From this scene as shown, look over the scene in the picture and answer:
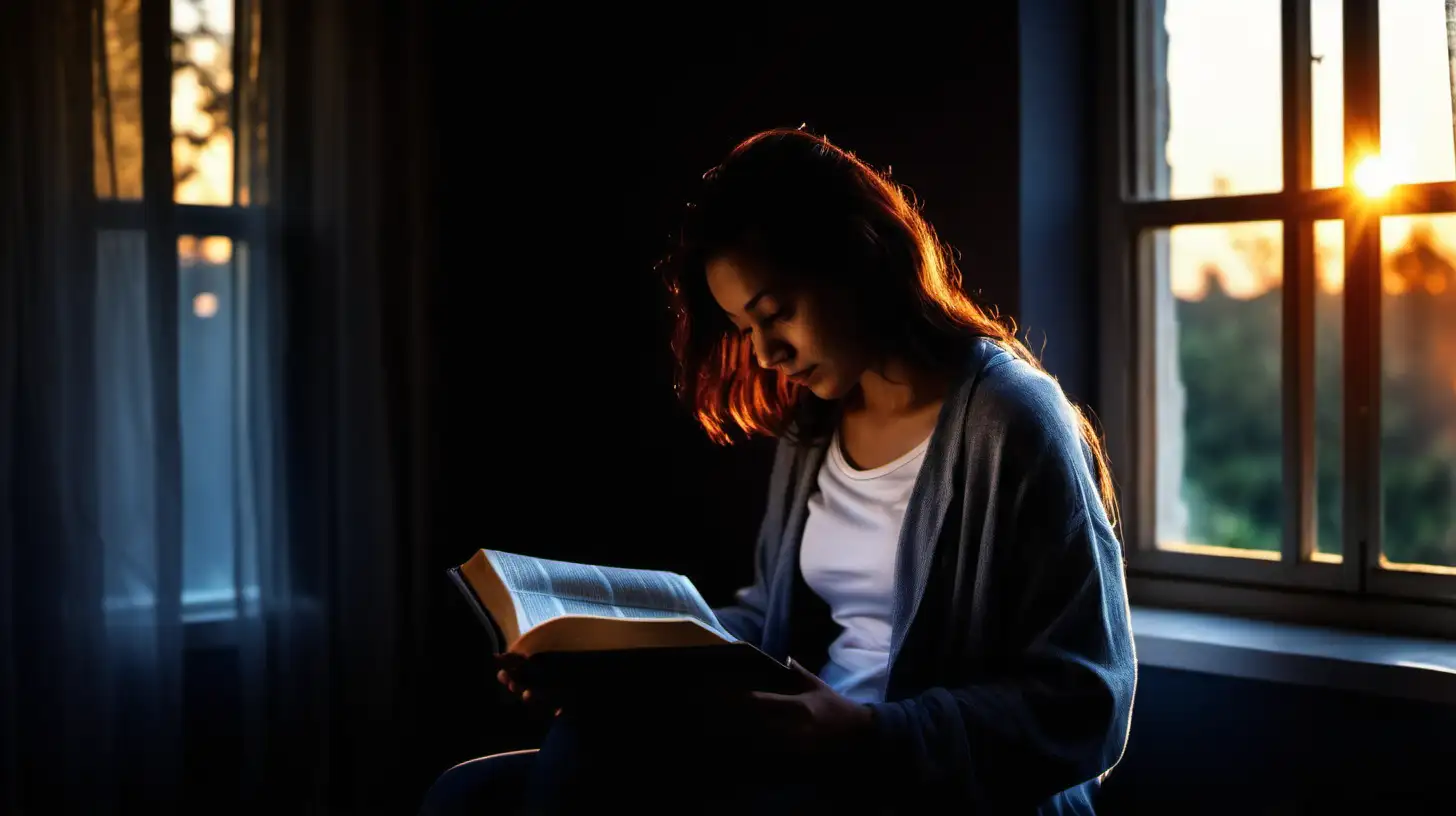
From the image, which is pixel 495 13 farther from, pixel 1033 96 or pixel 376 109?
pixel 1033 96

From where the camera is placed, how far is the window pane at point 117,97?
1992mm

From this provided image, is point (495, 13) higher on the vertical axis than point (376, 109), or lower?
higher

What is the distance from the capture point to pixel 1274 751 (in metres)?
1.59

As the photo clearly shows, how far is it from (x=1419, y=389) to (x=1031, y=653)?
0.86 meters

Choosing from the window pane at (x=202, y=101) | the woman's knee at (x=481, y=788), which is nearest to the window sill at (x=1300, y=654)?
the woman's knee at (x=481, y=788)

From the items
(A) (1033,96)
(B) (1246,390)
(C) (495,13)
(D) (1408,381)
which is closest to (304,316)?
(C) (495,13)

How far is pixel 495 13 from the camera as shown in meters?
2.39

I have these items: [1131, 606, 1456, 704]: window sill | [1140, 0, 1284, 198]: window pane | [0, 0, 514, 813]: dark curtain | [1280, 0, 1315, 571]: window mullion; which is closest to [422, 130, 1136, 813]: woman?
Answer: [1131, 606, 1456, 704]: window sill

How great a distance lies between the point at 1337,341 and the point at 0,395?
2.08 metres

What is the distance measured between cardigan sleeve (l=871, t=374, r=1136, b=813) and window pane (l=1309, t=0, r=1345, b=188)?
0.77 metres

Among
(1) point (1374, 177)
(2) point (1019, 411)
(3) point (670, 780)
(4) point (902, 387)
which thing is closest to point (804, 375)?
(4) point (902, 387)

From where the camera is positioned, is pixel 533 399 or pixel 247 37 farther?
pixel 533 399

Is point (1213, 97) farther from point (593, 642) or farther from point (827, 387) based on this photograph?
point (593, 642)

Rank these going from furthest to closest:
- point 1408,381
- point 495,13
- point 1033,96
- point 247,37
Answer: point 495,13, point 247,37, point 1033,96, point 1408,381
